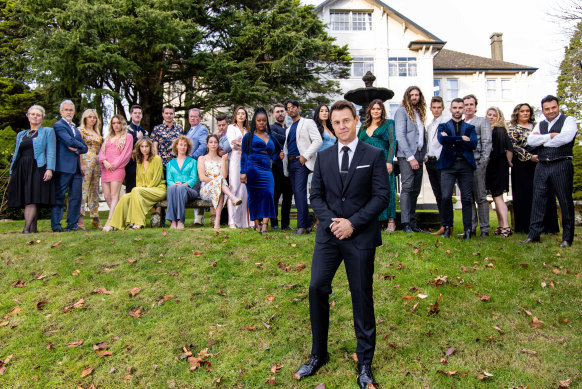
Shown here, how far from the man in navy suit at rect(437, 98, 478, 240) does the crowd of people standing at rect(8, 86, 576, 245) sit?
19 millimetres

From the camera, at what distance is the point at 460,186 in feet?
24.5

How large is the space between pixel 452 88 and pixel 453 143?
29.2 metres

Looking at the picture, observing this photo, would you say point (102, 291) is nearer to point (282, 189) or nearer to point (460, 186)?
point (282, 189)

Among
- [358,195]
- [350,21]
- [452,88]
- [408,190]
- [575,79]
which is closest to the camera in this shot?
[358,195]

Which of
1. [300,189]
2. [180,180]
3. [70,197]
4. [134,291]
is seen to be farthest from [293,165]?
[70,197]

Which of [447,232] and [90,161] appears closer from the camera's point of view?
[447,232]

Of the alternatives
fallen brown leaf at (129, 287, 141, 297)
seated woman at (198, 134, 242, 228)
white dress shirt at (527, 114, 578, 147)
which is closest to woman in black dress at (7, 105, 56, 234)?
seated woman at (198, 134, 242, 228)

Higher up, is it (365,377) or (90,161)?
(90,161)

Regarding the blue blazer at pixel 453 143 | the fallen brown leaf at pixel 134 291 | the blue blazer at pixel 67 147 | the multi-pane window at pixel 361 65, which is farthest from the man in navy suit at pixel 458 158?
the multi-pane window at pixel 361 65

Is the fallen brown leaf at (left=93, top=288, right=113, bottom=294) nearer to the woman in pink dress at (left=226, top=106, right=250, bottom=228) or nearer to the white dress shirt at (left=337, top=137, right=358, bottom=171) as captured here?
the woman in pink dress at (left=226, top=106, right=250, bottom=228)

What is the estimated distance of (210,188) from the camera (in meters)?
9.05

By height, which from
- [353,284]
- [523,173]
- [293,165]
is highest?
[293,165]

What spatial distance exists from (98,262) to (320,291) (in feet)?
14.1

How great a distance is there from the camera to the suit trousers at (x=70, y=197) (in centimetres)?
852
